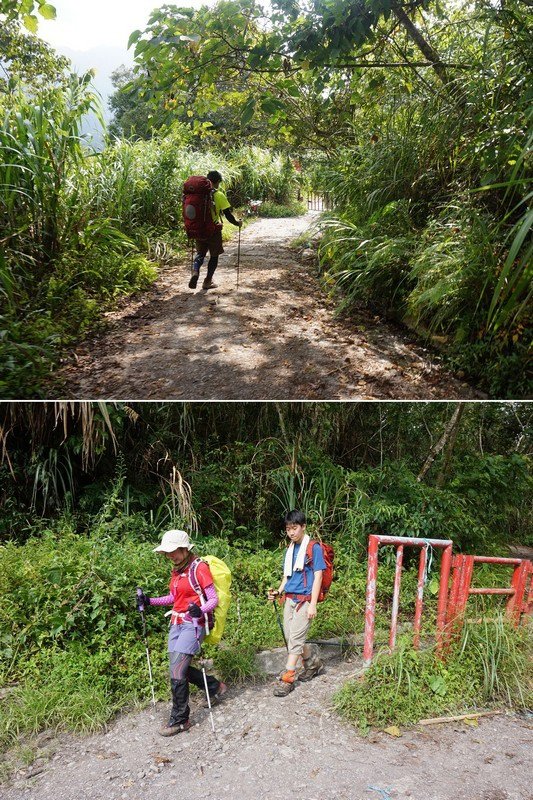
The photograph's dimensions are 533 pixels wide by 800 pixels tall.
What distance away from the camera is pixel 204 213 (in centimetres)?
677

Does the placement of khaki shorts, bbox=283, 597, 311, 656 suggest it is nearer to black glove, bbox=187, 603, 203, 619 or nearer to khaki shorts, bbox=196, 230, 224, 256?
black glove, bbox=187, 603, 203, 619

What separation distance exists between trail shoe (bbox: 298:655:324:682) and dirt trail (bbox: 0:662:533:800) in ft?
0.98

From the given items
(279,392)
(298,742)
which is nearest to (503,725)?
(298,742)

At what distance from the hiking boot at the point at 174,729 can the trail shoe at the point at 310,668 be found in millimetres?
902

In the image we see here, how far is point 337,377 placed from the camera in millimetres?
4918

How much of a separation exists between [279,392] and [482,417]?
16.0 feet

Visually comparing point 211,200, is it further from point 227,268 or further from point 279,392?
point 279,392

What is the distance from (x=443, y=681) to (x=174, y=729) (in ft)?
5.58

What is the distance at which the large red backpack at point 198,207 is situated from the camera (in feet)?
21.7

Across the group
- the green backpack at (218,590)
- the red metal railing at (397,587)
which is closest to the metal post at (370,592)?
the red metal railing at (397,587)

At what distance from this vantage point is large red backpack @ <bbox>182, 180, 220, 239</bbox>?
662 cm

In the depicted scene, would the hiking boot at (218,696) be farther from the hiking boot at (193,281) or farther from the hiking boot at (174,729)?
the hiking boot at (193,281)

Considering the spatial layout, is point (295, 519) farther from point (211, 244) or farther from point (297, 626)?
point (211, 244)

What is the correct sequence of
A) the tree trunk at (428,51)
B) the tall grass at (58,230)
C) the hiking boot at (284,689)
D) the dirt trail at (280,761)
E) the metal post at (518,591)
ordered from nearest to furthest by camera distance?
the dirt trail at (280,761) < the hiking boot at (284,689) < the metal post at (518,591) < the tall grass at (58,230) < the tree trunk at (428,51)
